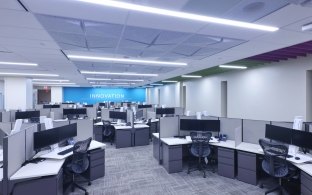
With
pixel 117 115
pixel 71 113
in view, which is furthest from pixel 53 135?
pixel 71 113

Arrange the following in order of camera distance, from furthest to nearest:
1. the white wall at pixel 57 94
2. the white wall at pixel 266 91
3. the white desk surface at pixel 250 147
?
the white wall at pixel 57 94
the white wall at pixel 266 91
the white desk surface at pixel 250 147

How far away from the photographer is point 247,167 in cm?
352

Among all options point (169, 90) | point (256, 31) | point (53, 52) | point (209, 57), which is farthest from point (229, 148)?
point (169, 90)

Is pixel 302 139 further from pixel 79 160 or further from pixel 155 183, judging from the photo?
pixel 79 160

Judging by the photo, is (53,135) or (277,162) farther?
(53,135)

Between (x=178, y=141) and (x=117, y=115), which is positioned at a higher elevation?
(x=117, y=115)

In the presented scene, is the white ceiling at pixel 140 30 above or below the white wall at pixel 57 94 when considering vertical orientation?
above

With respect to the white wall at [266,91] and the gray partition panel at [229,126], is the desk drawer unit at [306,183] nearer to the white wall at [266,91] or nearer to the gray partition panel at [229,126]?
the gray partition panel at [229,126]

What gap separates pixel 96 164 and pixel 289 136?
144 inches

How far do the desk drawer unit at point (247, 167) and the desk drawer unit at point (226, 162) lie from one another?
0.37 feet

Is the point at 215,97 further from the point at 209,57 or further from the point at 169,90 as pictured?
the point at 169,90

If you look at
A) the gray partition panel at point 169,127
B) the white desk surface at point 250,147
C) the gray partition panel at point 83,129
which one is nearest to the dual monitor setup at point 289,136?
the white desk surface at point 250,147

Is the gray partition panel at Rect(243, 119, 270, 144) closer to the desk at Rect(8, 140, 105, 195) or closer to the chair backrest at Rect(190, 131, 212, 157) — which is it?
the chair backrest at Rect(190, 131, 212, 157)

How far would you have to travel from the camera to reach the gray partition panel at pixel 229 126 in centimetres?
414
